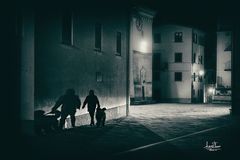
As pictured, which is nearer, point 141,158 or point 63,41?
point 141,158

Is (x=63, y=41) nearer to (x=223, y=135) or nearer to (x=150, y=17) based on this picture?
(x=223, y=135)

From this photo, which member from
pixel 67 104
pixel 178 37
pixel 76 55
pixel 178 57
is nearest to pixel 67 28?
pixel 76 55

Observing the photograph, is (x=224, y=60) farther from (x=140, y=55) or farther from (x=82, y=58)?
(x=82, y=58)

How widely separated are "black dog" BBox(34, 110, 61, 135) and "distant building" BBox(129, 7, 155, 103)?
82.9 ft

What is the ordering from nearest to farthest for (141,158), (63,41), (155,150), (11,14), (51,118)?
(141,158), (155,150), (11,14), (51,118), (63,41)

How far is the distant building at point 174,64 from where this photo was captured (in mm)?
49344

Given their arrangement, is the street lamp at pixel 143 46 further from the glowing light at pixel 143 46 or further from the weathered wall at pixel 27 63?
the weathered wall at pixel 27 63

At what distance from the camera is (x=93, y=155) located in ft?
33.5

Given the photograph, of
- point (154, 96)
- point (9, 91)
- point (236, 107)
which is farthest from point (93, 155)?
point (154, 96)

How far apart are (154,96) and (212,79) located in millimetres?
11518

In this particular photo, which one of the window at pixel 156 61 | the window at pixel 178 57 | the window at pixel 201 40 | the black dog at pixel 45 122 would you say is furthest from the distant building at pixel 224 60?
the black dog at pixel 45 122

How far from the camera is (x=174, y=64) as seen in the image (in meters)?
49.7

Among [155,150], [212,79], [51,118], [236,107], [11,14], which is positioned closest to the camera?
[155,150]

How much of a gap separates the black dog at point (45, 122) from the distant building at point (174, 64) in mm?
35688
